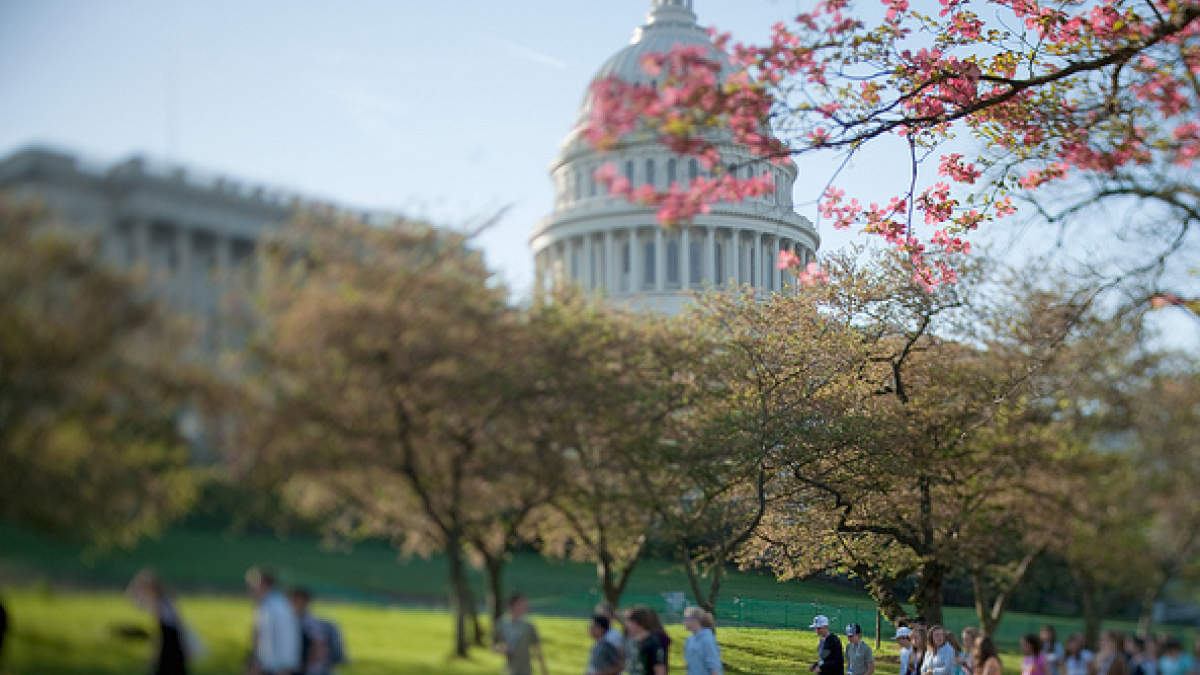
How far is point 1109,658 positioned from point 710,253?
101 ft

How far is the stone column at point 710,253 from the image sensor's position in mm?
45938

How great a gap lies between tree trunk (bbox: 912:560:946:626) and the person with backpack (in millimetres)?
15518

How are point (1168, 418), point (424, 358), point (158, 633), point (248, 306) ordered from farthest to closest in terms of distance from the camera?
point (1168, 418), point (424, 358), point (248, 306), point (158, 633)

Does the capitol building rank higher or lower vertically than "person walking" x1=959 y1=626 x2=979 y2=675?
higher

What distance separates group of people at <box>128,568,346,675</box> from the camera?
1244 centimetres

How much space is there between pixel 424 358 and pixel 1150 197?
8776 millimetres

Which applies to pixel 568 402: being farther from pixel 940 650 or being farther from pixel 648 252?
pixel 648 252

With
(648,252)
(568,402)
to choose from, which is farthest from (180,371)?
(648,252)

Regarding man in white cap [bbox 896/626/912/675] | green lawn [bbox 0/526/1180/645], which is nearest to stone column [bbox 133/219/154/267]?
green lawn [bbox 0/526/1180/645]

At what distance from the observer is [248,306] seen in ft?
44.2

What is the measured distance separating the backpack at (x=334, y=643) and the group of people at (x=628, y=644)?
7.65ft

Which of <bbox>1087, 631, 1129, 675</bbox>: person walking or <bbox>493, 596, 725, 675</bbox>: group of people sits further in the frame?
<bbox>1087, 631, 1129, 675</bbox>: person walking

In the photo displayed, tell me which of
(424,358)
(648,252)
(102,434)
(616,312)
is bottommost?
(102,434)

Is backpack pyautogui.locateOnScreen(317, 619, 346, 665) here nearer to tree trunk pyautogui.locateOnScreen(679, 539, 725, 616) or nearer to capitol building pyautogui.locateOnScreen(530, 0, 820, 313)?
tree trunk pyautogui.locateOnScreen(679, 539, 725, 616)
